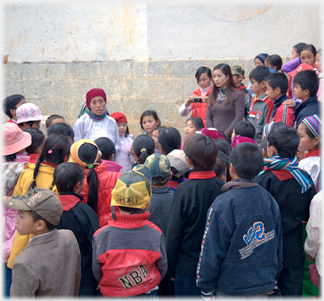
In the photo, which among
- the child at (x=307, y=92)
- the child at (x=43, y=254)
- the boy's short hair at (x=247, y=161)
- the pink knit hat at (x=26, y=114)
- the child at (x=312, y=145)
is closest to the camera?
the child at (x=43, y=254)

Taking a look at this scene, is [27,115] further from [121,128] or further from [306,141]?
[306,141]

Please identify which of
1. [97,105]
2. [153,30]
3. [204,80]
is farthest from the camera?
[153,30]

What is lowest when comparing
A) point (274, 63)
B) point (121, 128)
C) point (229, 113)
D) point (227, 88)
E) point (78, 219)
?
point (78, 219)

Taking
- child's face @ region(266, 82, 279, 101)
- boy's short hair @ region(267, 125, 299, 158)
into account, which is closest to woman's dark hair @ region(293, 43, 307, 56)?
child's face @ region(266, 82, 279, 101)

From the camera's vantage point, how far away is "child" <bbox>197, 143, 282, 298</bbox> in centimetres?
201

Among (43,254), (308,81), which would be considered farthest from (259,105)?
(43,254)

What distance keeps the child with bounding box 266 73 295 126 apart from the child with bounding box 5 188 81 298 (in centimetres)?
305

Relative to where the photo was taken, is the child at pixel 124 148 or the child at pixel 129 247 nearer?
the child at pixel 129 247

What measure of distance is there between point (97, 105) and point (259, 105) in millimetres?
2209

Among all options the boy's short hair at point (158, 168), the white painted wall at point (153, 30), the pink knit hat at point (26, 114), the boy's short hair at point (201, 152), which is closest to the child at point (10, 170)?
the pink knit hat at point (26, 114)

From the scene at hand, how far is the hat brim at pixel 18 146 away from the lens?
2877 millimetres

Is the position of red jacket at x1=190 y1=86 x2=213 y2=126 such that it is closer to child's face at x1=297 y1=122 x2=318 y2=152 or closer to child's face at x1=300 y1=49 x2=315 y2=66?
child's face at x1=300 y1=49 x2=315 y2=66

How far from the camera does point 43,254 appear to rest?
1848mm

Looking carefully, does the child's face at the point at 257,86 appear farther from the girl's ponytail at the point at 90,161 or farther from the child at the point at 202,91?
the girl's ponytail at the point at 90,161
